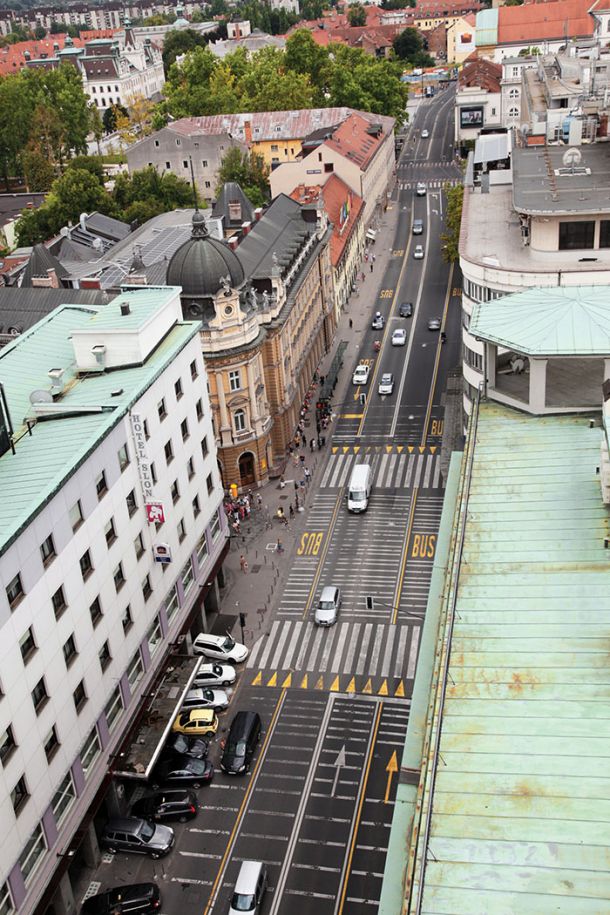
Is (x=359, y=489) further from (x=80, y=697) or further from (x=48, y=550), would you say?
(x=48, y=550)

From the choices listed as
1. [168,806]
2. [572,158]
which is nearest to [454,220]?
[572,158]

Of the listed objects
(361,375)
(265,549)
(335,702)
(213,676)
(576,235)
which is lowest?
(335,702)

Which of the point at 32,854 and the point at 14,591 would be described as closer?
the point at 14,591

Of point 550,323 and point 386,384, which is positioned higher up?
point 550,323

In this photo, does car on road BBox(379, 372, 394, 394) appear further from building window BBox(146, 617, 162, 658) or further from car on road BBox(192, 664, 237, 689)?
building window BBox(146, 617, 162, 658)

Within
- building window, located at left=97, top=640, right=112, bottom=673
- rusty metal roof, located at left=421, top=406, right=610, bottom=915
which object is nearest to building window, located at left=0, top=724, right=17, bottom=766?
building window, located at left=97, top=640, right=112, bottom=673

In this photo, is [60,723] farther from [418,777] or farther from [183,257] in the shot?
[183,257]

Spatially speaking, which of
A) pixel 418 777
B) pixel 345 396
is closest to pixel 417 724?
pixel 418 777

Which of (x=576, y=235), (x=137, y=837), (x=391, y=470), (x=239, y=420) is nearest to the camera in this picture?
(x=137, y=837)
